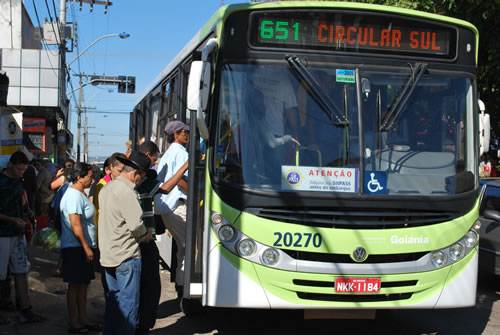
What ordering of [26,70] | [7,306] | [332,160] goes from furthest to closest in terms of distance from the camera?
[26,70] → [7,306] → [332,160]

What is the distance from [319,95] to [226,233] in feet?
4.96

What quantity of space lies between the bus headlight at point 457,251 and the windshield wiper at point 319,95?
1.55 m

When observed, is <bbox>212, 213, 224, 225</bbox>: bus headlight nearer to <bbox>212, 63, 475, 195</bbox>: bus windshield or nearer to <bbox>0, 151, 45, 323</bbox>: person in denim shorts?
<bbox>212, 63, 475, 195</bbox>: bus windshield

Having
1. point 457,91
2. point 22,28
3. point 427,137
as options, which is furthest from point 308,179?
point 22,28

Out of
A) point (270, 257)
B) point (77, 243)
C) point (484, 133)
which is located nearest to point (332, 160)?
point (270, 257)

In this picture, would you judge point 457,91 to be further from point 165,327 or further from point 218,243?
point 165,327

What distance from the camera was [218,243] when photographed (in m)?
5.71

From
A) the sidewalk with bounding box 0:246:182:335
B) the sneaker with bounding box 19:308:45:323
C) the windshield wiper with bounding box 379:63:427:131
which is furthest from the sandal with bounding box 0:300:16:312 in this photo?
the windshield wiper with bounding box 379:63:427:131

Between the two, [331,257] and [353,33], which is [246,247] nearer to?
[331,257]

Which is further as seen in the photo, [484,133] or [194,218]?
[484,133]

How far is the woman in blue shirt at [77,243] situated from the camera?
6.54 metres

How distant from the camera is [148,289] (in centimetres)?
627

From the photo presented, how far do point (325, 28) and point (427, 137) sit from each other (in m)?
1.42

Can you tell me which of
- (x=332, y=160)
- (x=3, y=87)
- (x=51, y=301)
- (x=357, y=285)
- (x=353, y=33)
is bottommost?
(x=51, y=301)
